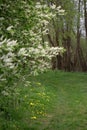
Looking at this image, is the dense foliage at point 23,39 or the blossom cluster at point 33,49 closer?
the blossom cluster at point 33,49

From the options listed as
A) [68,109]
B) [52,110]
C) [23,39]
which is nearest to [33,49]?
[23,39]

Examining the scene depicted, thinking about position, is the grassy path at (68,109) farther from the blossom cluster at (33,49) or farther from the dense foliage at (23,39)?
the dense foliage at (23,39)

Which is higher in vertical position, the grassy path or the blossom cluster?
the blossom cluster

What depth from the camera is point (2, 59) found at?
5.85 m

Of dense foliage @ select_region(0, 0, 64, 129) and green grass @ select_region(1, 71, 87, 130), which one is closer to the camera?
dense foliage @ select_region(0, 0, 64, 129)

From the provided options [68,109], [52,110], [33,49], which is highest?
[33,49]

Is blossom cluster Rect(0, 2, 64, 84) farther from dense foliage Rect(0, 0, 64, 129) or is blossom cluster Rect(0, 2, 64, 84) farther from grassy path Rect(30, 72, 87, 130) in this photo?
grassy path Rect(30, 72, 87, 130)

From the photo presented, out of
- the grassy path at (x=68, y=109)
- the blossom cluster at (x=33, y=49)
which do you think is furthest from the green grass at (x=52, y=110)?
the blossom cluster at (x=33, y=49)

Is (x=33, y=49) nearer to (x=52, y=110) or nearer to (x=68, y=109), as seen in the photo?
(x=52, y=110)

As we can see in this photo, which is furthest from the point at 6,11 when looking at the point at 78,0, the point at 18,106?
the point at 78,0

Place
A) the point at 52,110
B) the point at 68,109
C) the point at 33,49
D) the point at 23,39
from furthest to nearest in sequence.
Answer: the point at 68,109
the point at 52,110
the point at 23,39
the point at 33,49

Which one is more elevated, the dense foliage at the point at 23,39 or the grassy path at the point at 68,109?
the dense foliage at the point at 23,39

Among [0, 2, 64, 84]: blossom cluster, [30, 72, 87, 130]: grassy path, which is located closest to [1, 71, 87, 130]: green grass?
[30, 72, 87, 130]: grassy path

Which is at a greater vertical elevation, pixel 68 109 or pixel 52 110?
pixel 52 110
